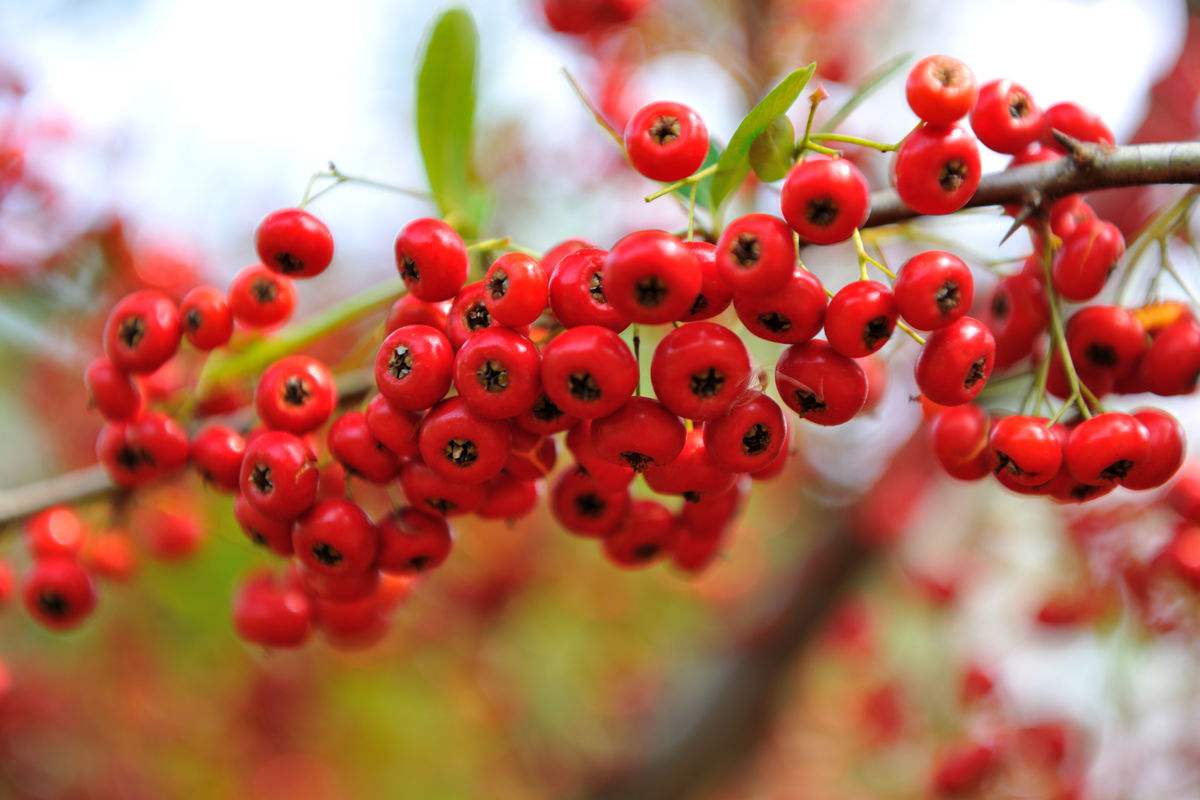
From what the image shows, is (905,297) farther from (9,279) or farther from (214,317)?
(9,279)

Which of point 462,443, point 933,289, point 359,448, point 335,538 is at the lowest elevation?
point 335,538

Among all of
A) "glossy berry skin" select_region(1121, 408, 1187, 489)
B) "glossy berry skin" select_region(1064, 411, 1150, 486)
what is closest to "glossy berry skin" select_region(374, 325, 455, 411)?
"glossy berry skin" select_region(1064, 411, 1150, 486)

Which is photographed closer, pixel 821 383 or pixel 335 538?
pixel 821 383

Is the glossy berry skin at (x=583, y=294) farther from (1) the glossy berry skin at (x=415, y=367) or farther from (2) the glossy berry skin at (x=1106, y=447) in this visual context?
(2) the glossy berry skin at (x=1106, y=447)

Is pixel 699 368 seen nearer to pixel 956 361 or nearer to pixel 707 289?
pixel 707 289

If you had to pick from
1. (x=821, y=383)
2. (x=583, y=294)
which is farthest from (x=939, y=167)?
(x=583, y=294)

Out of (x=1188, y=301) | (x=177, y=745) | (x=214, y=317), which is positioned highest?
(x=1188, y=301)

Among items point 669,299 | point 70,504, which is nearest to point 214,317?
point 70,504
